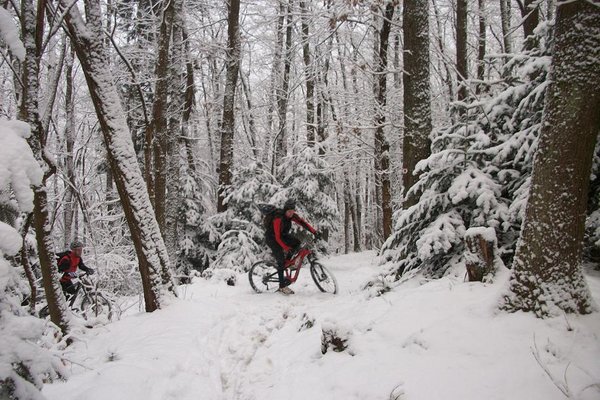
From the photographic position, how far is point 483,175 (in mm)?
5438

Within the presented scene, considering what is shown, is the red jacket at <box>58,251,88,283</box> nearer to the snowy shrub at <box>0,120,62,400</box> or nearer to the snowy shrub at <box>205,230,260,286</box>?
the snowy shrub at <box>205,230,260,286</box>

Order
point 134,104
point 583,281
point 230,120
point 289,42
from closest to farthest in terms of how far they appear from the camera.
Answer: point 583,281 < point 230,120 < point 134,104 < point 289,42

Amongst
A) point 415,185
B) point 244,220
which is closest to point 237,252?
point 244,220

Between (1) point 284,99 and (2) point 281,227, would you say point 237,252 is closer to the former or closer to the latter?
(2) point 281,227

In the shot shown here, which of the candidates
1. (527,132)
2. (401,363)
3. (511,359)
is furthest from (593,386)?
(527,132)

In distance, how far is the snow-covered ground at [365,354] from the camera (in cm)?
295

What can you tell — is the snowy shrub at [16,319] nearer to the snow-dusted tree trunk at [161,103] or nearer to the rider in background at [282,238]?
the rider in background at [282,238]

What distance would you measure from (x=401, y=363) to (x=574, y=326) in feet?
4.80

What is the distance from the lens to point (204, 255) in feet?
46.6

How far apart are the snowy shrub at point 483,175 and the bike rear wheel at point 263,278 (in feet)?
10.9

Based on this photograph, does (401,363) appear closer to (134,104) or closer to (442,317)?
(442,317)

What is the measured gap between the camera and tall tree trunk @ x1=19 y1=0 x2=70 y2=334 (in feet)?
14.8

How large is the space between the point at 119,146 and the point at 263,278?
14.2 ft

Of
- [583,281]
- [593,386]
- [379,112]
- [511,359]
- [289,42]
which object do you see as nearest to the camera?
[593,386]
